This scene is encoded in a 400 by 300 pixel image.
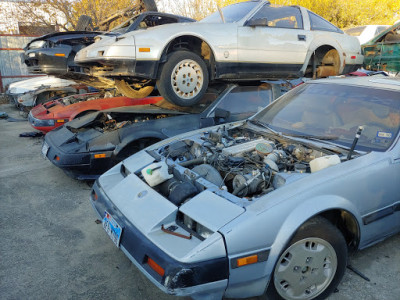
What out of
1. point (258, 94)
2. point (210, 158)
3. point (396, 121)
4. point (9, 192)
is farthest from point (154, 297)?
point (258, 94)

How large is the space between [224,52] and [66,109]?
3253 millimetres

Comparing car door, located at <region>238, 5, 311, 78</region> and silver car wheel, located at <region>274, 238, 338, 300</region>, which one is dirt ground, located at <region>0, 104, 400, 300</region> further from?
car door, located at <region>238, 5, 311, 78</region>

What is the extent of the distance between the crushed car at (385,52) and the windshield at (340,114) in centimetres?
528

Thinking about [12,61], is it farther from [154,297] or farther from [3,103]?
[154,297]

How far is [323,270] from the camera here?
7.32ft

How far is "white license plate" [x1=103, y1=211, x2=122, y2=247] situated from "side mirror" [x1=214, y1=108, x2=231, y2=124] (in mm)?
2456

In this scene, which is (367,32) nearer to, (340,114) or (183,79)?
(183,79)

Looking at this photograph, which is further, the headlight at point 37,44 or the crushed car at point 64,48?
the headlight at point 37,44

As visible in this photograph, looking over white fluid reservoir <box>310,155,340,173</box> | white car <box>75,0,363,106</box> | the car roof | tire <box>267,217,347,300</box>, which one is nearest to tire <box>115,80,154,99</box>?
white car <box>75,0,363,106</box>

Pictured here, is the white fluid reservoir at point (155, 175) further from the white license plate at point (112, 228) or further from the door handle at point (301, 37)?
the door handle at point (301, 37)

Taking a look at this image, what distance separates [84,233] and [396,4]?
19070 millimetres

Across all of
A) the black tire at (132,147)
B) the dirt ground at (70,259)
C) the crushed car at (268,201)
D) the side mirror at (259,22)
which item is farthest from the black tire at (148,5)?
the crushed car at (268,201)

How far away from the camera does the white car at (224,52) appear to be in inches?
177

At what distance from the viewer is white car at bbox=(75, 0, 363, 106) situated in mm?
4508
